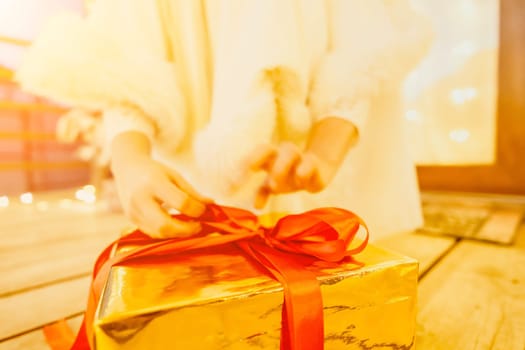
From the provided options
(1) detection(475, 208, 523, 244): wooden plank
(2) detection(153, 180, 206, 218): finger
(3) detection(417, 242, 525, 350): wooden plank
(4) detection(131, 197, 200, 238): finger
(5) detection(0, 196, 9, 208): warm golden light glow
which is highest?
(2) detection(153, 180, 206, 218): finger

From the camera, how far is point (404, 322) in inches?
11.1

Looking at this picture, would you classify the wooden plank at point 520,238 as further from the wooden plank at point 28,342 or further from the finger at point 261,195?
the wooden plank at point 28,342

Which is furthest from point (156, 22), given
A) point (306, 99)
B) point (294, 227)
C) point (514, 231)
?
point (514, 231)

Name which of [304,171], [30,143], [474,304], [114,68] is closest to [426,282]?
[474,304]

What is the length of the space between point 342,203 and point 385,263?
326 mm

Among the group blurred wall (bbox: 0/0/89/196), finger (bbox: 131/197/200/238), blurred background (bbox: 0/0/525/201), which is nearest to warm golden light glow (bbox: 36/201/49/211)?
blurred background (bbox: 0/0/525/201)

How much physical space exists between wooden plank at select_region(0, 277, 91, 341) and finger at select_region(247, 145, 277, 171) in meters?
0.33

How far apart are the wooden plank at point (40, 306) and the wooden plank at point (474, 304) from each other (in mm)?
444

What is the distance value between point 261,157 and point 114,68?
294mm

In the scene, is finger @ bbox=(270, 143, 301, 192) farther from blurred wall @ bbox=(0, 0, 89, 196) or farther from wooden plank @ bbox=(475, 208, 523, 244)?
blurred wall @ bbox=(0, 0, 89, 196)

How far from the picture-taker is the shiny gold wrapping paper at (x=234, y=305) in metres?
0.21

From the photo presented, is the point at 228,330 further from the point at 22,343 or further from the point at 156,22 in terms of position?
the point at 156,22

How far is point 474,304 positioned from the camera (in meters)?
0.45

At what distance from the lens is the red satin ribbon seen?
0.78 ft
